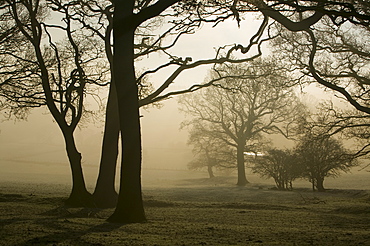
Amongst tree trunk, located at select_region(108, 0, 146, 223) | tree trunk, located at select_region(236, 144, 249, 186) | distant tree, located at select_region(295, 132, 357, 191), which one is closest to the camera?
tree trunk, located at select_region(108, 0, 146, 223)

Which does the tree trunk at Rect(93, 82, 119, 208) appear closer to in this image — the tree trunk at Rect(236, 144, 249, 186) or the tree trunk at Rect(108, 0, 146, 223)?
the tree trunk at Rect(108, 0, 146, 223)

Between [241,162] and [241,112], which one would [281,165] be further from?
[241,112]

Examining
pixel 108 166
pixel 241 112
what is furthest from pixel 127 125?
pixel 241 112

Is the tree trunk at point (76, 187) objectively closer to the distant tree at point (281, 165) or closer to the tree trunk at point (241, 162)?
the distant tree at point (281, 165)

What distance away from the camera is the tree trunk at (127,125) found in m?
9.70

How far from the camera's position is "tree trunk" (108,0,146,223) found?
9.70 meters

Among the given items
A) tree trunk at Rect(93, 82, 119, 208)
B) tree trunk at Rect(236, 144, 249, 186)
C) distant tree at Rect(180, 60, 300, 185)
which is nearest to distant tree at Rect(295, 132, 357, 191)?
distant tree at Rect(180, 60, 300, 185)

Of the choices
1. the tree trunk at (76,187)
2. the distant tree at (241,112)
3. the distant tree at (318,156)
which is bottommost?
the tree trunk at (76,187)

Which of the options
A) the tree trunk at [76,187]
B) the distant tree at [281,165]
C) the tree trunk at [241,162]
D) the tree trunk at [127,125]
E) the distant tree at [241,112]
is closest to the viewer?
the tree trunk at [127,125]

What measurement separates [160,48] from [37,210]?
27.0 ft

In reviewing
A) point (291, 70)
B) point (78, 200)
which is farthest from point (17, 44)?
point (291, 70)

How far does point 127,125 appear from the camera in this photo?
9.84 meters

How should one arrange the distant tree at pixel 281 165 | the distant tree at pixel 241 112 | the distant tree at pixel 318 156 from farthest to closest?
the distant tree at pixel 241 112
the distant tree at pixel 281 165
the distant tree at pixel 318 156

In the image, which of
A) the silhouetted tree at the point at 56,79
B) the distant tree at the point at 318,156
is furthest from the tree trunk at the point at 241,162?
the silhouetted tree at the point at 56,79
